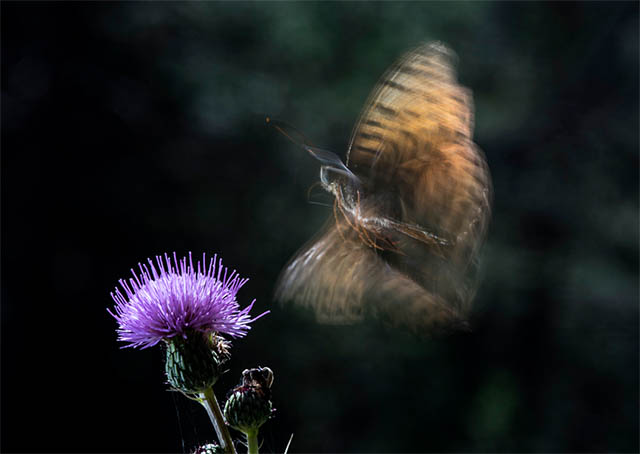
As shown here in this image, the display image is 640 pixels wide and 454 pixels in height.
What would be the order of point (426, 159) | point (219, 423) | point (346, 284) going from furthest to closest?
point (426, 159)
point (346, 284)
point (219, 423)

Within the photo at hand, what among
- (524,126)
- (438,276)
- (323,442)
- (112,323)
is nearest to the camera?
(438,276)

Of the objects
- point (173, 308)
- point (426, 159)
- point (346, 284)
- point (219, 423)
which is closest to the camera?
point (219, 423)

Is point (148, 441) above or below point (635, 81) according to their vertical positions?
below

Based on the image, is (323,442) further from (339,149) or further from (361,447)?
(339,149)

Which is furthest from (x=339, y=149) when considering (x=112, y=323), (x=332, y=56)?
(x=112, y=323)

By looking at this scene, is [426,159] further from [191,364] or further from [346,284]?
[191,364]

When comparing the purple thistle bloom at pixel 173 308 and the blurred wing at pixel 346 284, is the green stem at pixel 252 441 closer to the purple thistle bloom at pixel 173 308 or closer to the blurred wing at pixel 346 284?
the purple thistle bloom at pixel 173 308

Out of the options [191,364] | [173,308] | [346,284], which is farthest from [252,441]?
[346,284]
